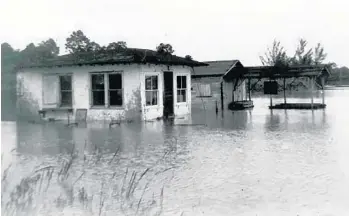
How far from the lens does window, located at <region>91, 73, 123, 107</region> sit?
19.5m

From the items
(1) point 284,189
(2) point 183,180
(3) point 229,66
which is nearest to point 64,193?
(2) point 183,180

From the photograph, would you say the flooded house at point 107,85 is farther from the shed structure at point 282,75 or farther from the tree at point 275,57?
the shed structure at point 282,75

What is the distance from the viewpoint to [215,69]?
28.4 m

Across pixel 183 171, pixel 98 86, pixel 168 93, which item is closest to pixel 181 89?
pixel 168 93

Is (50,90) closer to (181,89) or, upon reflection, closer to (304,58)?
(181,89)

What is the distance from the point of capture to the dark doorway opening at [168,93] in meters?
21.9

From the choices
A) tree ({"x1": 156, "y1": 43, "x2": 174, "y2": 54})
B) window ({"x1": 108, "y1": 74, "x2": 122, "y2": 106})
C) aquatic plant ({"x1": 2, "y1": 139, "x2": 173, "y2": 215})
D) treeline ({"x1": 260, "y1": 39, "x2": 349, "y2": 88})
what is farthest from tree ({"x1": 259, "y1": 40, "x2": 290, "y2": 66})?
aquatic plant ({"x1": 2, "y1": 139, "x2": 173, "y2": 215})

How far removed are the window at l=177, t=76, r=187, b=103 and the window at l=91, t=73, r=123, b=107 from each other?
13.8 ft

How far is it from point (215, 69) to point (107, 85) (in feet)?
34.6

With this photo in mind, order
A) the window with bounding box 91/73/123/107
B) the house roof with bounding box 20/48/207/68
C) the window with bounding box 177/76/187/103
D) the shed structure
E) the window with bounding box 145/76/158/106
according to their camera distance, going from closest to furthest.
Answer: the house roof with bounding box 20/48/207/68 < the window with bounding box 91/73/123/107 < the window with bounding box 145/76/158/106 < the window with bounding box 177/76/187/103 < the shed structure

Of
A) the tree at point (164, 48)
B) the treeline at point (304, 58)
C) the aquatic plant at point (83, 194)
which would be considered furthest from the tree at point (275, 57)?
the aquatic plant at point (83, 194)

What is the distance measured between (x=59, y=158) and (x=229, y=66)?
62.7 ft

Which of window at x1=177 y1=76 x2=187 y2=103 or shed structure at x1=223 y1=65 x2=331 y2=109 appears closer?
window at x1=177 y1=76 x2=187 y2=103

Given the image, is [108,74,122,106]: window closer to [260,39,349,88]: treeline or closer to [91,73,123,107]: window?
[91,73,123,107]: window
